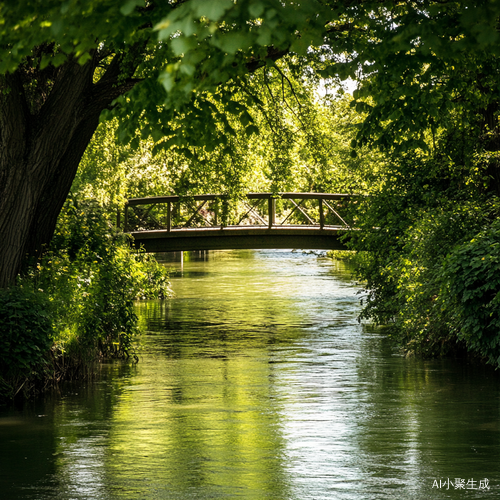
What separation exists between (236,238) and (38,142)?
14029mm

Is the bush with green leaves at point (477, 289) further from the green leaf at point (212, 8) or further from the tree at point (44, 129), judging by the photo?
the green leaf at point (212, 8)

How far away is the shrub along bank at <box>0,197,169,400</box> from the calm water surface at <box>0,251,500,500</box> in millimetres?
449

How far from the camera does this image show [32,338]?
10.7 meters

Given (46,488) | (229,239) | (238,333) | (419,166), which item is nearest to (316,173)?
(419,166)

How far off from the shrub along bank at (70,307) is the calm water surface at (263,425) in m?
0.45

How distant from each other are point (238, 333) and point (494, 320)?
7922 mm

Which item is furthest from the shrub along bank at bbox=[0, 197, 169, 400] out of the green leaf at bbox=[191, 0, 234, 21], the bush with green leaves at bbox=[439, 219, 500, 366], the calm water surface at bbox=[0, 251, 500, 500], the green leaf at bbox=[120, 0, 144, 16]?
the green leaf at bbox=[191, 0, 234, 21]

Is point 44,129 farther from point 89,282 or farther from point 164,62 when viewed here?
point 164,62

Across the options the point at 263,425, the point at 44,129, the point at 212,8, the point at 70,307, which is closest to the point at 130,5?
the point at 212,8

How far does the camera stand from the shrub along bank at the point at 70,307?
10.7m

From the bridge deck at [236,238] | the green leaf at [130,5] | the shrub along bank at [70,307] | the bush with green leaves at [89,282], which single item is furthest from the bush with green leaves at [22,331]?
the bridge deck at [236,238]

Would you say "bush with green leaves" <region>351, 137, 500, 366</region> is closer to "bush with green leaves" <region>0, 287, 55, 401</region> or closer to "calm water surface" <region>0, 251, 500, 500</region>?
"calm water surface" <region>0, 251, 500, 500</region>

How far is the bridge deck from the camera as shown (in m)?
24.8

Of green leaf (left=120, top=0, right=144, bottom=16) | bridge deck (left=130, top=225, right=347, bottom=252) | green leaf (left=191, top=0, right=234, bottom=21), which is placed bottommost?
bridge deck (left=130, top=225, right=347, bottom=252)
